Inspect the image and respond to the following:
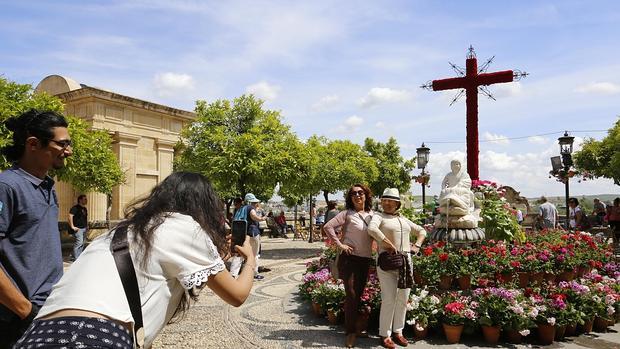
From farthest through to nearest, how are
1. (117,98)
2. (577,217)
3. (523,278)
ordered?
(117,98) < (577,217) < (523,278)

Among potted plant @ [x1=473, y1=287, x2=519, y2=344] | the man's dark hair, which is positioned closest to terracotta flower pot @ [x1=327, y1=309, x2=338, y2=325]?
potted plant @ [x1=473, y1=287, x2=519, y2=344]

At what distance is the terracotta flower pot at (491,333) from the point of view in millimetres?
5836

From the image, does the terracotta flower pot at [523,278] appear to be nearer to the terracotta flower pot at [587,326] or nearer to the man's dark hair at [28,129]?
the terracotta flower pot at [587,326]

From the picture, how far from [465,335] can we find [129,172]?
69.9 feet

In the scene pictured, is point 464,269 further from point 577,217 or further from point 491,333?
point 577,217

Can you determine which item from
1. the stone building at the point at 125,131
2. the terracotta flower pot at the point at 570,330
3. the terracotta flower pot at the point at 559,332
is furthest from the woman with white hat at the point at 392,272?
the stone building at the point at 125,131

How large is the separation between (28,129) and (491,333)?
5.35m

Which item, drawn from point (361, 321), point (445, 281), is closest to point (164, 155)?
point (445, 281)

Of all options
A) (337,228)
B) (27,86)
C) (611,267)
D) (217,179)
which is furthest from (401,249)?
(27,86)

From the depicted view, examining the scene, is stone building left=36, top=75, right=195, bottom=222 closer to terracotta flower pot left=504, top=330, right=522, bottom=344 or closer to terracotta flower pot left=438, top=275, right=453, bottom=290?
terracotta flower pot left=438, top=275, right=453, bottom=290

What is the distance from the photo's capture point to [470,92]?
634 inches

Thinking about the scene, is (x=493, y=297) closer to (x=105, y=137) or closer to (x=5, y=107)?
(x=5, y=107)

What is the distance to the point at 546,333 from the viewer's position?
5918 millimetres

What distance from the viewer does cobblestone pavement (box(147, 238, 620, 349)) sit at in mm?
5879
